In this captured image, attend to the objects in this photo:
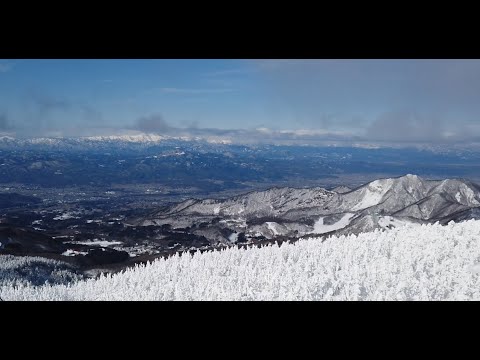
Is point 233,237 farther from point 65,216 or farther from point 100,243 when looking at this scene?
point 65,216

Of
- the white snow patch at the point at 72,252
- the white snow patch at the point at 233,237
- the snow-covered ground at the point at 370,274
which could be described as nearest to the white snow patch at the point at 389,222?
the white snow patch at the point at 233,237

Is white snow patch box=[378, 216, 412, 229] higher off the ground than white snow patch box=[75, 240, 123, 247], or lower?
higher

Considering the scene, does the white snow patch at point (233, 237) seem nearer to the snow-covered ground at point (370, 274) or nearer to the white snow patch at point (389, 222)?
the white snow patch at point (389, 222)

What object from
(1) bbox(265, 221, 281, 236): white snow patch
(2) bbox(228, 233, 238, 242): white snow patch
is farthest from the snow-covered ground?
(1) bbox(265, 221, 281, 236): white snow patch

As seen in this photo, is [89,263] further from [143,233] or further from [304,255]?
[304,255]

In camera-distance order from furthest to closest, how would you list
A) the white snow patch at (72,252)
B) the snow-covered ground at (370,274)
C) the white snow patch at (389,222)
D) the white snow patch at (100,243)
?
the white snow patch at (100,243) → the white snow patch at (389,222) → the white snow patch at (72,252) → the snow-covered ground at (370,274)

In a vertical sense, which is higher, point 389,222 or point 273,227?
point 389,222

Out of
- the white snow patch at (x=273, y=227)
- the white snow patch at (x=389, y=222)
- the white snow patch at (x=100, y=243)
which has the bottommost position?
the white snow patch at (x=100, y=243)

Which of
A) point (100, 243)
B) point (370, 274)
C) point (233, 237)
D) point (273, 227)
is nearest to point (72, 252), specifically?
point (100, 243)

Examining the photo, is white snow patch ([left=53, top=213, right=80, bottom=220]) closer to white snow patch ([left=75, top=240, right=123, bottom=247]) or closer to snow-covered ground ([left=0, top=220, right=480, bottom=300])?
white snow patch ([left=75, top=240, right=123, bottom=247])
